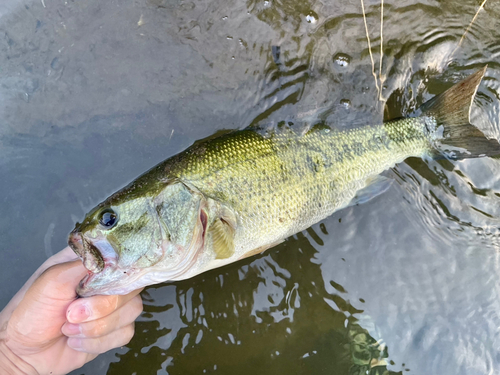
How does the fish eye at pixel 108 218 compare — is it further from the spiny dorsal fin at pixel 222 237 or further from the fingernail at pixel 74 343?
the fingernail at pixel 74 343

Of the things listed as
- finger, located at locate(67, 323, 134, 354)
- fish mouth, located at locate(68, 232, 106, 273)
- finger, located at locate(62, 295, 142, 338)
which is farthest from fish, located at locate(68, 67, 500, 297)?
finger, located at locate(67, 323, 134, 354)

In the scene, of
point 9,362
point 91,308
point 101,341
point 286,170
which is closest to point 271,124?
point 286,170

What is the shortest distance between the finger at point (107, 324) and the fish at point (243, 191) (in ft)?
0.81

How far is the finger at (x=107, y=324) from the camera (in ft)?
6.81

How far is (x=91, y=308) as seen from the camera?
2.02m

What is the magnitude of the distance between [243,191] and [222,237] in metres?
0.34

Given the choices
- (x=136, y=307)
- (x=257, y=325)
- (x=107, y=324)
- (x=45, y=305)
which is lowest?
(x=257, y=325)

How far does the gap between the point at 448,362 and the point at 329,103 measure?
2.46m

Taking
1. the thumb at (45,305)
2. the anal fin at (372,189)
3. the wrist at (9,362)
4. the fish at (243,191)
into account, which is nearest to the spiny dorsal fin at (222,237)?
the fish at (243,191)

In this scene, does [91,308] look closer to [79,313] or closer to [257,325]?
[79,313]

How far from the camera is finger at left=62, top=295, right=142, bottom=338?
81.7 inches

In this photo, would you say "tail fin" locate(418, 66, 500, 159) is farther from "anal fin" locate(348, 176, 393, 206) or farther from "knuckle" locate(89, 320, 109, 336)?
"knuckle" locate(89, 320, 109, 336)

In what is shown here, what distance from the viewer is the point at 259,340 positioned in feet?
9.18

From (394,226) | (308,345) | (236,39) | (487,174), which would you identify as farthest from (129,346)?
(487,174)
